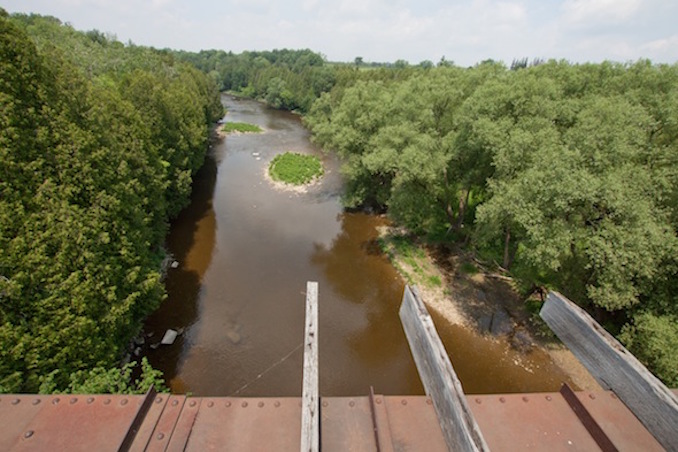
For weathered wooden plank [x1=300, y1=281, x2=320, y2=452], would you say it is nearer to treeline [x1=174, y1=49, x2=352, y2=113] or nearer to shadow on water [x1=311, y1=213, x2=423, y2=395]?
shadow on water [x1=311, y1=213, x2=423, y2=395]

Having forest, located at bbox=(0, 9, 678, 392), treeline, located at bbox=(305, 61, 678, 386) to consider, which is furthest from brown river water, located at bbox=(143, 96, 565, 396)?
treeline, located at bbox=(305, 61, 678, 386)

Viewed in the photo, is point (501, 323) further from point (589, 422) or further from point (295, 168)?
point (295, 168)

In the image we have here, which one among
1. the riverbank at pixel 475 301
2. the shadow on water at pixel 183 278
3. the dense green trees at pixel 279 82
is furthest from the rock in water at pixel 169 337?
the dense green trees at pixel 279 82

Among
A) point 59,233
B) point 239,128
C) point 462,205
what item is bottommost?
point 462,205

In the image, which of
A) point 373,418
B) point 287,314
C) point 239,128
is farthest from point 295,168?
point 373,418

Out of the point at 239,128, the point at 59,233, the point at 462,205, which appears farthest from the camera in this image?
the point at 239,128

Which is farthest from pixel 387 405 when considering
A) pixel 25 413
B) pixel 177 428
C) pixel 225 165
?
pixel 225 165

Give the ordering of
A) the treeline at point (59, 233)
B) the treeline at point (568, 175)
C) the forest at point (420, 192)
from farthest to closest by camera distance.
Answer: the treeline at point (568, 175) < the forest at point (420, 192) < the treeline at point (59, 233)

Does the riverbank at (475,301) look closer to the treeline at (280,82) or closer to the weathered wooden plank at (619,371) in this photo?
the weathered wooden plank at (619,371)

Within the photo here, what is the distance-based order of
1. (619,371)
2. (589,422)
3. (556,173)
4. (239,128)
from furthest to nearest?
(239,128)
(556,173)
(619,371)
(589,422)
